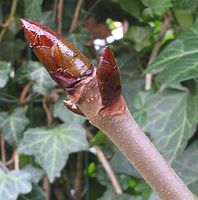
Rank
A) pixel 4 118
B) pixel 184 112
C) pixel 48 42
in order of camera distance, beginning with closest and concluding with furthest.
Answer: pixel 48 42
pixel 184 112
pixel 4 118

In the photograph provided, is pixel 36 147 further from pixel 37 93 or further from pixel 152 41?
pixel 152 41

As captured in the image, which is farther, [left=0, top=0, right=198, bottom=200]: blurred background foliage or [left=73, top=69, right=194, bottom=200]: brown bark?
[left=0, top=0, right=198, bottom=200]: blurred background foliage

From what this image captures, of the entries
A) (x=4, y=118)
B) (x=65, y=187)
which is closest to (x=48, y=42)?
(x=4, y=118)

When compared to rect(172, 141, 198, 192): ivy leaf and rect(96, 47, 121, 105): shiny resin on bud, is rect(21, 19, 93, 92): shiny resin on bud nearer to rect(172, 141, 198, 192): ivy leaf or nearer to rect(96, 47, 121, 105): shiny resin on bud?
rect(96, 47, 121, 105): shiny resin on bud

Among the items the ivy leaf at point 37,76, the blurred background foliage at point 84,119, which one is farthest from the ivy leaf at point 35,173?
the ivy leaf at point 37,76

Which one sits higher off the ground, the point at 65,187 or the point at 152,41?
the point at 152,41

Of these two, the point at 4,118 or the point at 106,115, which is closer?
the point at 106,115

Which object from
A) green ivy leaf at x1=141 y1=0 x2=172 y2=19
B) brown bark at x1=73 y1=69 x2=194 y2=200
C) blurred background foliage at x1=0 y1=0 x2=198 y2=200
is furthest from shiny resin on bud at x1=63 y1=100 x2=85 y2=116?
green ivy leaf at x1=141 y1=0 x2=172 y2=19

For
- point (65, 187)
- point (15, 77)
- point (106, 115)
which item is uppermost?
point (106, 115)
